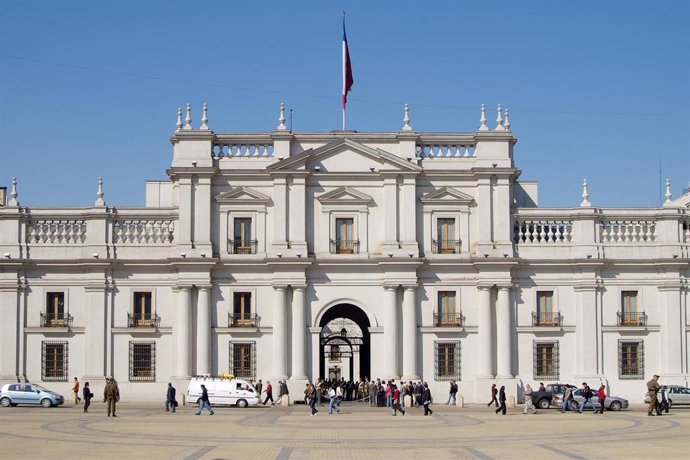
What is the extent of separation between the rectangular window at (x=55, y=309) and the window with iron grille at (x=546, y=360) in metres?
26.7

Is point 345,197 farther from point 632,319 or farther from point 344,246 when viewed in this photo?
point 632,319

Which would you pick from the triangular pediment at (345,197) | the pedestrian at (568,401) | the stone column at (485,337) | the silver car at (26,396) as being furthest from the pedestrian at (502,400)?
the silver car at (26,396)

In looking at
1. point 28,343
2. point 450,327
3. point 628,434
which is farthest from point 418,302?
point 628,434

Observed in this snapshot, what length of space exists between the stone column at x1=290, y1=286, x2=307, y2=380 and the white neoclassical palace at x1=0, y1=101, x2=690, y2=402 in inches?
4.1

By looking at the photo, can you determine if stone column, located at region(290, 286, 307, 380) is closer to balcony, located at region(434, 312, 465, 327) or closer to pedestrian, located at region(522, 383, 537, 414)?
balcony, located at region(434, 312, 465, 327)

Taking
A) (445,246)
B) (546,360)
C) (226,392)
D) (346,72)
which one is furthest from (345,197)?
(546,360)

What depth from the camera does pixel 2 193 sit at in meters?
79.3

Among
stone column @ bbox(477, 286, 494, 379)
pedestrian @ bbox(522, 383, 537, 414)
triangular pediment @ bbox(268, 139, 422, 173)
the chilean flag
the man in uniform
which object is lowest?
pedestrian @ bbox(522, 383, 537, 414)

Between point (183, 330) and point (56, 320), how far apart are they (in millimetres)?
7418

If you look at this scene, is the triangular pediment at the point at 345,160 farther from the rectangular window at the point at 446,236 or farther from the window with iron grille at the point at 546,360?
the window with iron grille at the point at 546,360

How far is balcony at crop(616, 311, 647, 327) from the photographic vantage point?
68.5 m

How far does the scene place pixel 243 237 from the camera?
224 ft

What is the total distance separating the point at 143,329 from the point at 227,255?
20.5 feet

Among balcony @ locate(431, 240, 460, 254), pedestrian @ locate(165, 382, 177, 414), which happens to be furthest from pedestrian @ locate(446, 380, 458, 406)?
pedestrian @ locate(165, 382, 177, 414)
